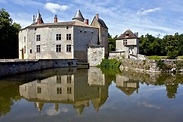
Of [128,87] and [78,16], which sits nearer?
[128,87]

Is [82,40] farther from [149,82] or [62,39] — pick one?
[149,82]

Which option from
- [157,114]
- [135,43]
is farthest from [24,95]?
[135,43]

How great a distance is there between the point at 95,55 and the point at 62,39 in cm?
510

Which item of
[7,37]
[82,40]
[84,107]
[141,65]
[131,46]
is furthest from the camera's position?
[7,37]

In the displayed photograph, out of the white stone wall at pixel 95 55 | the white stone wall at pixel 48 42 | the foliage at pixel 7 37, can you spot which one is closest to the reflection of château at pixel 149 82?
the white stone wall at pixel 95 55

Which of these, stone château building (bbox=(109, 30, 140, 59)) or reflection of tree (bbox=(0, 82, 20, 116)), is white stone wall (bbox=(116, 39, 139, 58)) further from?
reflection of tree (bbox=(0, 82, 20, 116))

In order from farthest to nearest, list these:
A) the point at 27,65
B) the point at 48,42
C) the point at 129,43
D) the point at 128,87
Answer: the point at 129,43, the point at 48,42, the point at 27,65, the point at 128,87

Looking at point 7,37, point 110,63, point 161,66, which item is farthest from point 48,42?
point 161,66

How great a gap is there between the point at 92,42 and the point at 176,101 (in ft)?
75.4

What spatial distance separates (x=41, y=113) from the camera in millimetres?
5676

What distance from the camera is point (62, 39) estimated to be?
28.5 m

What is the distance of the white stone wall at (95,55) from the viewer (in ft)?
87.5

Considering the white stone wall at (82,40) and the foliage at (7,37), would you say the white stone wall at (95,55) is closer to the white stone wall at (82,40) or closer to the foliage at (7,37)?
the white stone wall at (82,40)

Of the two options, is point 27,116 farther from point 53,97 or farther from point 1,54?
point 1,54
